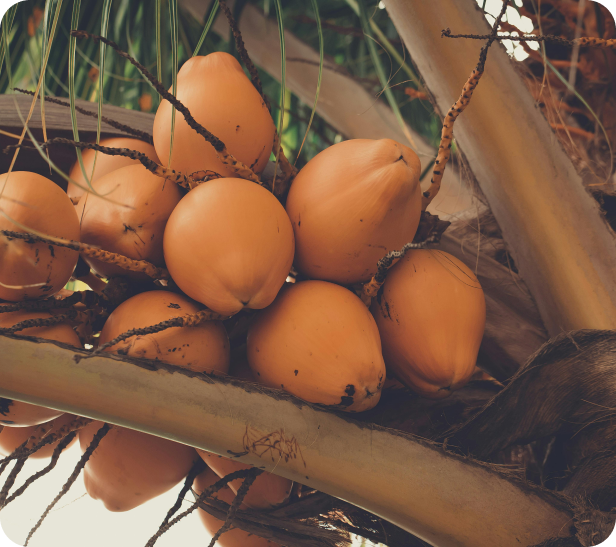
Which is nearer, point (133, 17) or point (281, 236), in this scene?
point (281, 236)

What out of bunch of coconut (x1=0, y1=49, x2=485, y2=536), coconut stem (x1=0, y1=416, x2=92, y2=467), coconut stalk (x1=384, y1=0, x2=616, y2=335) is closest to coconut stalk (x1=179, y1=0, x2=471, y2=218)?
Result: coconut stalk (x1=384, y1=0, x2=616, y2=335)

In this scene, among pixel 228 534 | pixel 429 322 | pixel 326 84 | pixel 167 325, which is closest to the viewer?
pixel 167 325

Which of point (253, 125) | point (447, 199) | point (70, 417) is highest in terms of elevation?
point (253, 125)

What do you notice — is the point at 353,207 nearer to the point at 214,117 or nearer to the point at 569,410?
the point at 214,117

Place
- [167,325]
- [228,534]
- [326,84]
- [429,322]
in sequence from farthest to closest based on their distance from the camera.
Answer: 1. [326,84]
2. [228,534]
3. [429,322]
4. [167,325]

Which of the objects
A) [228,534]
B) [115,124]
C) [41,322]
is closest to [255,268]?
[41,322]

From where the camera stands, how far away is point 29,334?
60 centimetres

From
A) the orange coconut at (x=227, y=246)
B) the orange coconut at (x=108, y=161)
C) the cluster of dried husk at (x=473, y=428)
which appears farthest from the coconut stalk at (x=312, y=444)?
the orange coconut at (x=108, y=161)

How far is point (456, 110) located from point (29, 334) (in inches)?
24.2

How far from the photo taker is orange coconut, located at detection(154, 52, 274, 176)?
67cm

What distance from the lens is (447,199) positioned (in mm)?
1215

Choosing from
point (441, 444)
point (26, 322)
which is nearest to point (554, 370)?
point (441, 444)

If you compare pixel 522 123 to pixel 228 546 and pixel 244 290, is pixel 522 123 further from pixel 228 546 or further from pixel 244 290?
pixel 228 546

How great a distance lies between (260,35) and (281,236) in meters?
0.77
